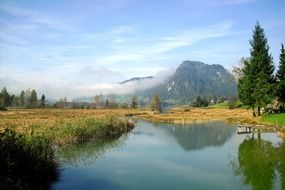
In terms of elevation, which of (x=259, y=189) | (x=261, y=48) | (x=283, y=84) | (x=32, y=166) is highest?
(x=261, y=48)

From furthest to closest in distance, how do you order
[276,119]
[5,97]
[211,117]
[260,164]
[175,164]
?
[5,97], [211,117], [276,119], [175,164], [260,164]

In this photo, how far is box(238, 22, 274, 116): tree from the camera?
6594 cm

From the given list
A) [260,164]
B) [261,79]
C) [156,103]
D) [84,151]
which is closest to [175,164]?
[260,164]

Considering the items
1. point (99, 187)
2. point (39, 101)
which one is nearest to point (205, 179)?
point (99, 187)

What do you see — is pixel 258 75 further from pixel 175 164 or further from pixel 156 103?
pixel 156 103

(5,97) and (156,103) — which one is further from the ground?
(5,97)

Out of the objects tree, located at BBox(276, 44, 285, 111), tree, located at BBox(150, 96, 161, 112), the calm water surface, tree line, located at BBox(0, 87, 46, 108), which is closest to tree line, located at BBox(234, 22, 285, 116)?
tree, located at BBox(276, 44, 285, 111)

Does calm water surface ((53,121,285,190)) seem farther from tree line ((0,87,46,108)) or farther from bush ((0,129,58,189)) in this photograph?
tree line ((0,87,46,108))

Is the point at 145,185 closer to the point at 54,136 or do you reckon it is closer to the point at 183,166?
the point at 183,166

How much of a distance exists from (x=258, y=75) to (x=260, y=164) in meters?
41.5

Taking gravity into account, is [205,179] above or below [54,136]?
below

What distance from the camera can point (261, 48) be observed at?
70375 millimetres

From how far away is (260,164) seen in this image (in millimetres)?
29422

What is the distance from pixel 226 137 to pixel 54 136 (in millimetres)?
24554
